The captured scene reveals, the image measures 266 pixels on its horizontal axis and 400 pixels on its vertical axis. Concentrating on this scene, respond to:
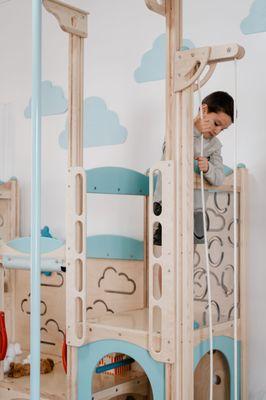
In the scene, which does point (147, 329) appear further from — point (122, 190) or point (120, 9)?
point (120, 9)

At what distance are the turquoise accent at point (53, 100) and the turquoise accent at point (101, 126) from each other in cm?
17

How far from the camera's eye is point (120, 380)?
2.17m

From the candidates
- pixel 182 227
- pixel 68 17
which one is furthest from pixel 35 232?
pixel 68 17

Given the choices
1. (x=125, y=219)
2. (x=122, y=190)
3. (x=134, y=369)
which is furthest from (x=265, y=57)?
(x=134, y=369)

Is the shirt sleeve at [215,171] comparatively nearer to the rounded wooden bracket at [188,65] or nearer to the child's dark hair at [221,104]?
the child's dark hair at [221,104]

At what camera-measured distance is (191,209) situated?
172 centimetres

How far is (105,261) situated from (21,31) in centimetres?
130

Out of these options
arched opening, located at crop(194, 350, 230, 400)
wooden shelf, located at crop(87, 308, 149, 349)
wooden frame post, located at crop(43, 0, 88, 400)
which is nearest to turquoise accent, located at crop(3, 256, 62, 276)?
wooden frame post, located at crop(43, 0, 88, 400)

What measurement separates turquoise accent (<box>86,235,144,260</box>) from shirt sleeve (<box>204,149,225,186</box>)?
2.05 ft

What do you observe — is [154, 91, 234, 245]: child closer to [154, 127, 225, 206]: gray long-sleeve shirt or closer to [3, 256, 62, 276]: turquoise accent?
[154, 127, 225, 206]: gray long-sleeve shirt

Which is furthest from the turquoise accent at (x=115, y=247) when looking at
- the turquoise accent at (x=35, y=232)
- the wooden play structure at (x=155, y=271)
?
the turquoise accent at (x=35, y=232)

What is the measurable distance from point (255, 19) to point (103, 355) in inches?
51.4

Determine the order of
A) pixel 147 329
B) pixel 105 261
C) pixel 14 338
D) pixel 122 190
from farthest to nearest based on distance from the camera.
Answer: pixel 14 338 → pixel 105 261 → pixel 122 190 → pixel 147 329

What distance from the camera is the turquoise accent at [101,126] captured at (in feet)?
8.45
